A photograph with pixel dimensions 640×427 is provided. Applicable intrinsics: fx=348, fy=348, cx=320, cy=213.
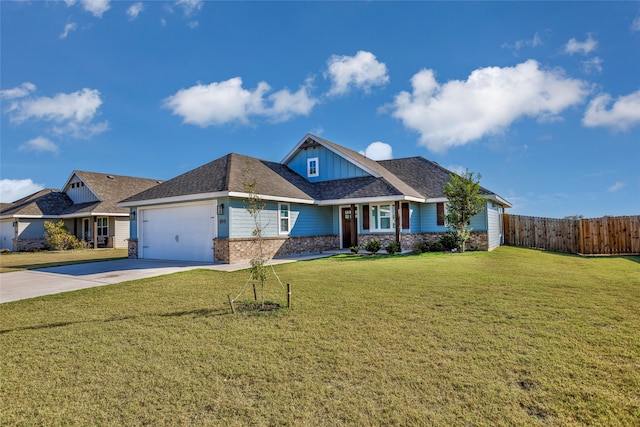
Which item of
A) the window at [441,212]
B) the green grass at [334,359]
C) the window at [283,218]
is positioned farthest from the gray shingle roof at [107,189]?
the window at [441,212]

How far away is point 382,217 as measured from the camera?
1831 centimetres

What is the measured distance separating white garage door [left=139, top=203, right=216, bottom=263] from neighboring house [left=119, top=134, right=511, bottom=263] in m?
0.04

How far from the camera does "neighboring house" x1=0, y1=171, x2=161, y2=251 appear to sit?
26.5m

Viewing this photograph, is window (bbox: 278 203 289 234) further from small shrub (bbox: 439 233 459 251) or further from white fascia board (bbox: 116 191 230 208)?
small shrub (bbox: 439 233 459 251)

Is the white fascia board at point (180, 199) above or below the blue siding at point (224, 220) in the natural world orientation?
above

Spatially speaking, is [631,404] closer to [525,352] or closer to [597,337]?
[525,352]

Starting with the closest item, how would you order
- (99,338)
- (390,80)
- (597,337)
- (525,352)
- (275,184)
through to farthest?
1. (525,352)
2. (597,337)
3. (99,338)
4. (390,80)
5. (275,184)

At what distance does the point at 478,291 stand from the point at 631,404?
4402 mm

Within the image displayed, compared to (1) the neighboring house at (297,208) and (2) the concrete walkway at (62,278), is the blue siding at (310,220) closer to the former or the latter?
(1) the neighboring house at (297,208)

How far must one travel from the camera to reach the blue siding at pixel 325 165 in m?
20.2

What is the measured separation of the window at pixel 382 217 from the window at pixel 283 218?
4535 mm

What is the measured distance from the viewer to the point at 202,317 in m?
6.04

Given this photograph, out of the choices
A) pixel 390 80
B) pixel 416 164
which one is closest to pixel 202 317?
pixel 390 80

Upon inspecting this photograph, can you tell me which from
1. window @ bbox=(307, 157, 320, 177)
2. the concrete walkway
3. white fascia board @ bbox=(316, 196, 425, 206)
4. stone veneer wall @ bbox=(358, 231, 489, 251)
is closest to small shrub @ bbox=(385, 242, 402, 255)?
stone veneer wall @ bbox=(358, 231, 489, 251)
